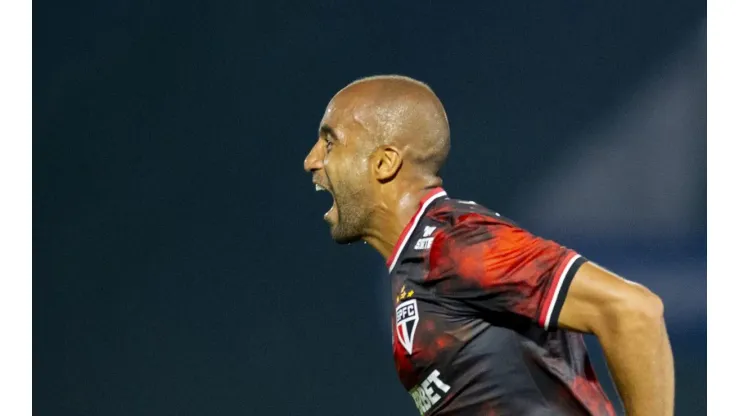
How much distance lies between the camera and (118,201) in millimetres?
3752

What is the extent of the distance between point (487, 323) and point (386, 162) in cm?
36

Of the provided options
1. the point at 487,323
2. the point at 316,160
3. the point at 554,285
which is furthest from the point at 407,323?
the point at 316,160

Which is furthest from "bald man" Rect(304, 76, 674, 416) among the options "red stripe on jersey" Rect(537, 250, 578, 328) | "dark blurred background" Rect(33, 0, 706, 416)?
"dark blurred background" Rect(33, 0, 706, 416)

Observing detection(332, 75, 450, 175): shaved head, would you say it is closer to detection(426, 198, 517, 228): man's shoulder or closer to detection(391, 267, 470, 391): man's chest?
detection(426, 198, 517, 228): man's shoulder

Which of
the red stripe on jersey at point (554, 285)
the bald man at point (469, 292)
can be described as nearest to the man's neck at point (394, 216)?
the bald man at point (469, 292)

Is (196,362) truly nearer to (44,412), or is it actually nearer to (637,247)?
(44,412)

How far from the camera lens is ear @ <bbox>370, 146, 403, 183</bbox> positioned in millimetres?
1792

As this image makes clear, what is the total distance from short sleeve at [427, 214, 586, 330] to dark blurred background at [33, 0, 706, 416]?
6.03 ft

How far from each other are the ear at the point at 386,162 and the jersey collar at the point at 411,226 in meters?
0.07

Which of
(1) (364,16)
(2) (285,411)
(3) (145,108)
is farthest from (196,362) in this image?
(1) (364,16)

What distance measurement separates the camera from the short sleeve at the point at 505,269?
1511 millimetres

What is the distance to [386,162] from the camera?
180 centimetres

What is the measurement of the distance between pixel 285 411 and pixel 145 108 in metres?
1.20

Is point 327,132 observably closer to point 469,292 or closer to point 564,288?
point 469,292
